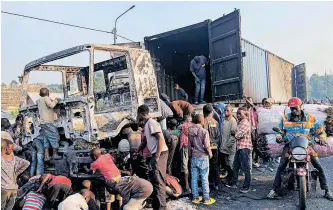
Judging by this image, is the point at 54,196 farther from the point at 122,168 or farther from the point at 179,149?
the point at 179,149

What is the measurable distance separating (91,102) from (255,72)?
586cm

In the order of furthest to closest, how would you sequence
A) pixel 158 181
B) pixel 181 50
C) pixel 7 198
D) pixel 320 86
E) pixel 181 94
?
pixel 320 86, pixel 181 50, pixel 181 94, pixel 158 181, pixel 7 198

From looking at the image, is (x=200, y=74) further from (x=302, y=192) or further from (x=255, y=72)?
(x=302, y=192)

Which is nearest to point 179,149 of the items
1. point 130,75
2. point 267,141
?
point 130,75

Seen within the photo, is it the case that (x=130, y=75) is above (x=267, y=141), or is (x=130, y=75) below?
above

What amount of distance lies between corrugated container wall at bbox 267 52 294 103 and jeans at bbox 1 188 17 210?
28.6 ft

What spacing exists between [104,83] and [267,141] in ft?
11.2

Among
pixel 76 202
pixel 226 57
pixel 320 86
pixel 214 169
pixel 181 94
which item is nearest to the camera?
pixel 76 202

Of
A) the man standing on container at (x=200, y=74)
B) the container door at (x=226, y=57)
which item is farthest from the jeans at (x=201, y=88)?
the container door at (x=226, y=57)

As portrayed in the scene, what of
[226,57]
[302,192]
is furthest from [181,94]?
[302,192]

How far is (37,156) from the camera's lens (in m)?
5.30

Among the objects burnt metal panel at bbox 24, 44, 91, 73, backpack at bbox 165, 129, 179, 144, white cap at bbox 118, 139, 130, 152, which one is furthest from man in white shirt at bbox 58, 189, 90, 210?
burnt metal panel at bbox 24, 44, 91, 73

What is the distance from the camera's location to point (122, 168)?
4.88 m

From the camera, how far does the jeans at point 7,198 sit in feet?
12.4
